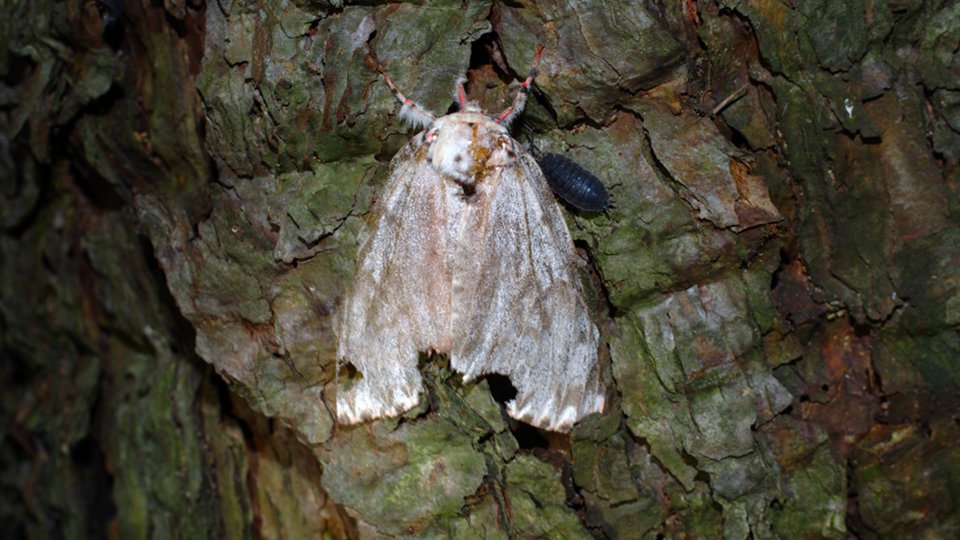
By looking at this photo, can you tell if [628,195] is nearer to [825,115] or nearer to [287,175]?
[825,115]

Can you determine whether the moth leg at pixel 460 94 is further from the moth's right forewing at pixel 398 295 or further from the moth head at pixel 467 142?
the moth's right forewing at pixel 398 295

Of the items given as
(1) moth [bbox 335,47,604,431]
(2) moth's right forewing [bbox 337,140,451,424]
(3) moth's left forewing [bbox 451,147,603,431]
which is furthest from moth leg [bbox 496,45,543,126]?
(2) moth's right forewing [bbox 337,140,451,424]

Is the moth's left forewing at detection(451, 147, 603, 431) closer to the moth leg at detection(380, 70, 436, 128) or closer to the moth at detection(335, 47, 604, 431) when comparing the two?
the moth at detection(335, 47, 604, 431)

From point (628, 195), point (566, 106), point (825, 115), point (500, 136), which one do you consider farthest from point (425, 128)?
point (825, 115)

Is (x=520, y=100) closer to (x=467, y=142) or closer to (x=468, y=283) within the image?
(x=467, y=142)

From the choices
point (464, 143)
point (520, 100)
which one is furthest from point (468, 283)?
point (520, 100)

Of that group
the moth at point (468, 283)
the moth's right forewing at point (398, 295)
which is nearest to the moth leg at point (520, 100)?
the moth at point (468, 283)
